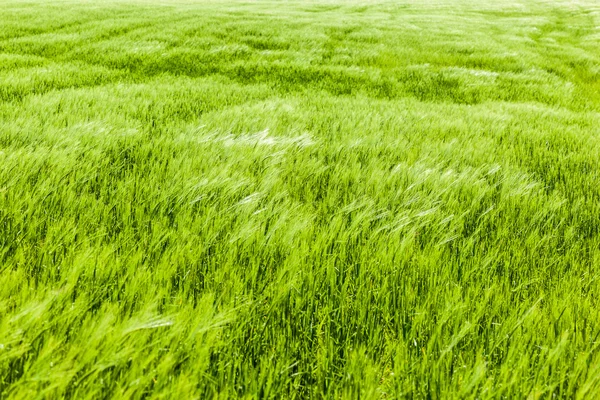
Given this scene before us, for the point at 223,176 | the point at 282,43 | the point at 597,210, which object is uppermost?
the point at 282,43

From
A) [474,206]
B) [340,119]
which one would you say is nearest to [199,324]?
[474,206]

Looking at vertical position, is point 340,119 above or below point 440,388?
above

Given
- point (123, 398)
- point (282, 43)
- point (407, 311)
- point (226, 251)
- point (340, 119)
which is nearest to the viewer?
point (123, 398)

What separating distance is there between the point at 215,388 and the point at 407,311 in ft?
1.68

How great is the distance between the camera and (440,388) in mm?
736

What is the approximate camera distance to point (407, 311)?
3.06 ft

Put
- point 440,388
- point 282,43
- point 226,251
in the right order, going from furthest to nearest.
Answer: point 282,43 < point 226,251 < point 440,388

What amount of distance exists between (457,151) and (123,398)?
2.22 meters

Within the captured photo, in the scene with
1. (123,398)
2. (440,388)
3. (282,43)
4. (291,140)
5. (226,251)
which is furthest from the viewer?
(282,43)

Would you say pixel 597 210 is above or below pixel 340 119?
below

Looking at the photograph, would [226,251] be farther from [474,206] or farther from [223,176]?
[474,206]

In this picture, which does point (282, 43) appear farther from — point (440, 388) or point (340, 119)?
point (440, 388)

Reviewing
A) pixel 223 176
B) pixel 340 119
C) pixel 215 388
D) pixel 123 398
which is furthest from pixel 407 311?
pixel 340 119

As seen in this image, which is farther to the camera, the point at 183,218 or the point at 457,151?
the point at 457,151
